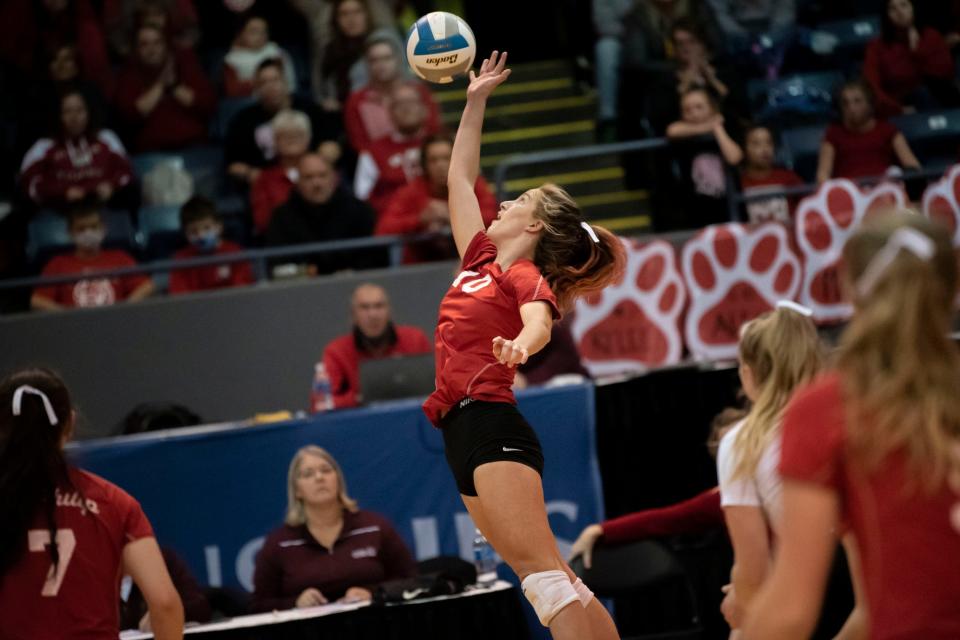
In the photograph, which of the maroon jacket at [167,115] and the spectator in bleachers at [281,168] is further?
the maroon jacket at [167,115]

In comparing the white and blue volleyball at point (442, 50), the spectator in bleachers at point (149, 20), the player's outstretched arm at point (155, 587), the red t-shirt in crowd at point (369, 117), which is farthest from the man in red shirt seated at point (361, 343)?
the spectator in bleachers at point (149, 20)

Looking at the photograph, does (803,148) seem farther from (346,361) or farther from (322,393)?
(322,393)

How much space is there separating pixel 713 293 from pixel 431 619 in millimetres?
3686

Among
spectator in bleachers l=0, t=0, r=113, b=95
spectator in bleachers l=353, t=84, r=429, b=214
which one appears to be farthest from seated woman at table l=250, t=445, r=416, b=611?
spectator in bleachers l=0, t=0, r=113, b=95

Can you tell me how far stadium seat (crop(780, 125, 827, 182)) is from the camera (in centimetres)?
1007

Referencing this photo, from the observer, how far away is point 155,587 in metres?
3.99

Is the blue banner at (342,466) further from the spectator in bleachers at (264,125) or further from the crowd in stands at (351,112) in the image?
the spectator in bleachers at (264,125)

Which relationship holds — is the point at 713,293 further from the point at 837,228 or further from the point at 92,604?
the point at 92,604

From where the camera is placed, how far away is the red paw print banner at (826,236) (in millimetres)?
8562

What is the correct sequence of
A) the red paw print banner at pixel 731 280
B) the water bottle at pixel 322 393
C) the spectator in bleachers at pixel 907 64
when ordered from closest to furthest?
1. the water bottle at pixel 322 393
2. the red paw print banner at pixel 731 280
3. the spectator in bleachers at pixel 907 64

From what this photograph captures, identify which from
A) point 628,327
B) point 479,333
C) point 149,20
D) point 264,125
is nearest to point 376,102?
point 264,125

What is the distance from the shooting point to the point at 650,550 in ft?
21.1

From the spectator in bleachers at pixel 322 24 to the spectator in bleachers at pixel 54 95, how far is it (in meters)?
1.71

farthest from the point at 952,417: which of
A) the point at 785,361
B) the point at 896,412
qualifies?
the point at 785,361
